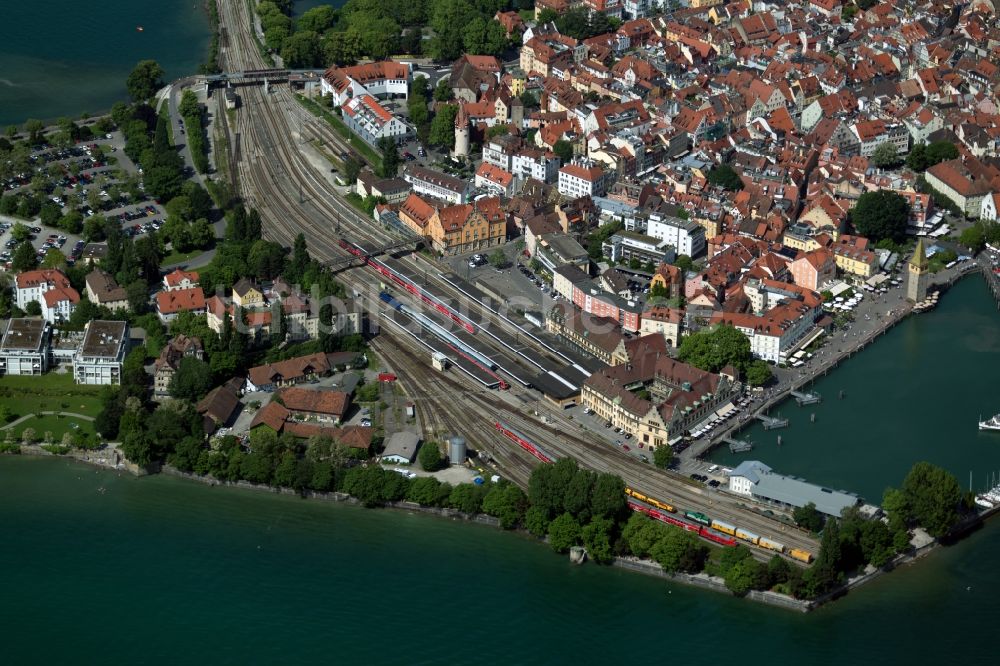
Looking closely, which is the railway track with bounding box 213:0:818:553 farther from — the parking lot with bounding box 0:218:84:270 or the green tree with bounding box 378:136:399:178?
the parking lot with bounding box 0:218:84:270

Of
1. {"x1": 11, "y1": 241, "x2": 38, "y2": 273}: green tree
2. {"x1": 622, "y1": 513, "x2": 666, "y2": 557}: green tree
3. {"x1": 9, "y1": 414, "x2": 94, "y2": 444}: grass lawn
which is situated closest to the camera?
{"x1": 622, "y1": 513, "x2": 666, "y2": 557}: green tree

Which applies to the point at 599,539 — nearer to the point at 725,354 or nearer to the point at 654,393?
the point at 654,393

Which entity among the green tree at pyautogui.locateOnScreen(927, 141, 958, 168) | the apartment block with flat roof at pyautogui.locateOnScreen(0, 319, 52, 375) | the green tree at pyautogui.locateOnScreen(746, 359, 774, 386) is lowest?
the apartment block with flat roof at pyautogui.locateOnScreen(0, 319, 52, 375)

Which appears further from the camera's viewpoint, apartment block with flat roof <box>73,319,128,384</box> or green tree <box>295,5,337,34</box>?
green tree <box>295,5,337,34</box>

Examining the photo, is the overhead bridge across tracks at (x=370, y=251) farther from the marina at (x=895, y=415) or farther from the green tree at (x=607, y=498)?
the green tree at (x=607, y=498)

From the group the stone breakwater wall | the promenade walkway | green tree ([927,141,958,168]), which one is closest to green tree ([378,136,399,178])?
the promenade walkway

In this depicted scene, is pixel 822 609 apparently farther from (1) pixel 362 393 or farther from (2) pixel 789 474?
(1) pixel 362 393

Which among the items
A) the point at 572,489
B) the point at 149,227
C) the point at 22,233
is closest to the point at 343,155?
the point at 149,227
